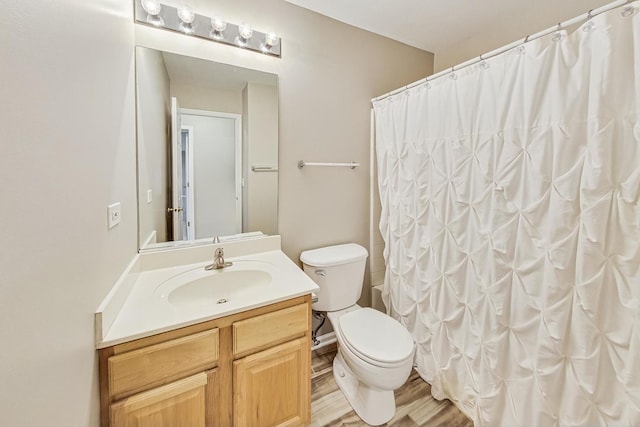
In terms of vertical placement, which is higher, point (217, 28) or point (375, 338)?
point (217, 28)

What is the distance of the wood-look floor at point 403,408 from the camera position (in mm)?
1470

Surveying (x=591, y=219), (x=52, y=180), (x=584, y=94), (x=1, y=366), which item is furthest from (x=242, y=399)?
(x=584, y=94)

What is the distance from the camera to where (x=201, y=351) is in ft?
3.40

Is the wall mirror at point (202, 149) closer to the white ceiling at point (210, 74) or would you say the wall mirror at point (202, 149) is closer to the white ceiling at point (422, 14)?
the white ceiling at point (210, 74)

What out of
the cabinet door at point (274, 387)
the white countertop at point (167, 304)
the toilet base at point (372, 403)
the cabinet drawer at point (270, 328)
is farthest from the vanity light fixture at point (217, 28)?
the toilet base at point (372, 403)

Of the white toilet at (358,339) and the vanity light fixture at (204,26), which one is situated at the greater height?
the vanity light fixture at (204,26)

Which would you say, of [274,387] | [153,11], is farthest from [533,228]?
[153,11]

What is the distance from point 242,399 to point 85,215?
940mm

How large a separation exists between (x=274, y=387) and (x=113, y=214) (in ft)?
3.28

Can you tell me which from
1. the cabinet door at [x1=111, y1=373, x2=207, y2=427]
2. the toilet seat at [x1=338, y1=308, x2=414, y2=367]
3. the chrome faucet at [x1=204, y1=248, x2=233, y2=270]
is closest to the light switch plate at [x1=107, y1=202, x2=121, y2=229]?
the chrome faucet at [x1=204, y1=248, x2=233, y2=270]

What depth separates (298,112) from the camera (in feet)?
5.80

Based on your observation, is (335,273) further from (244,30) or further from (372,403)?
(244,30)

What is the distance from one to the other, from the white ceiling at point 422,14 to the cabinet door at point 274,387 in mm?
2026

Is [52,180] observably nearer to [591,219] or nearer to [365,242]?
[591,219]
